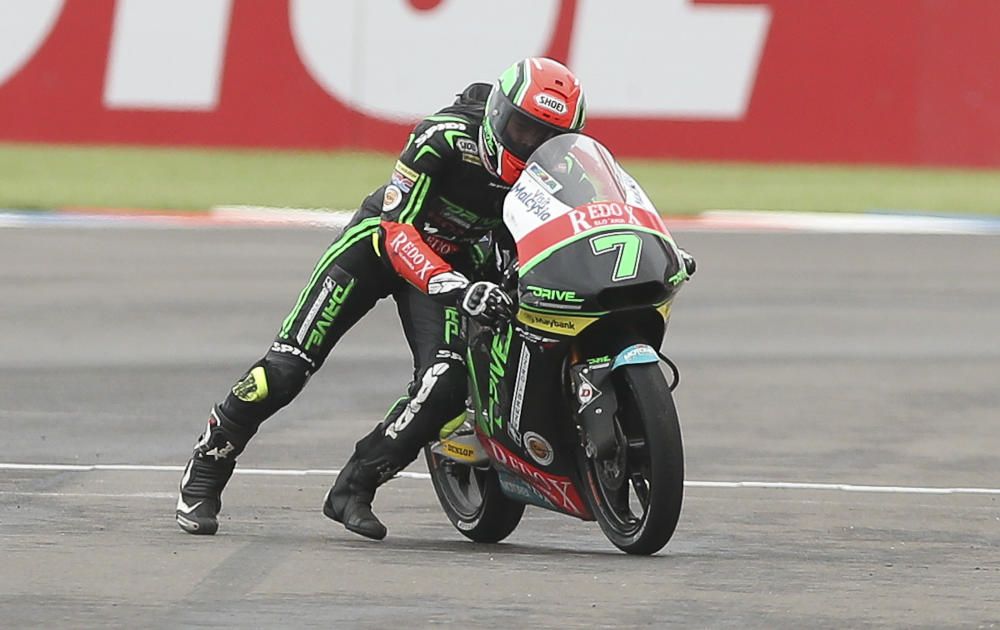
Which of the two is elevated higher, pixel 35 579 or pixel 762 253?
pixel 35 579

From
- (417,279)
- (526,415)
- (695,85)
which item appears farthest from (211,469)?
(695,85)

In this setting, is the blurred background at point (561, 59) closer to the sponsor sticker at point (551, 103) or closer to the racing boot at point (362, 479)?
the racing boot at point (362, 479)

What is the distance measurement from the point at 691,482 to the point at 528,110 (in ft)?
7.79

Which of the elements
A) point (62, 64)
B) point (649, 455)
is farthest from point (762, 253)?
point (649, 455)

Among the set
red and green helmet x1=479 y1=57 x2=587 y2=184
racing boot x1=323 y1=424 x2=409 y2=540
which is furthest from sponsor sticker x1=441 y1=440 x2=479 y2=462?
red and green helmet x1=479 y1=57 x2=587 y2=184

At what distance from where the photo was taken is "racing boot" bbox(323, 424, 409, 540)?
8109mm

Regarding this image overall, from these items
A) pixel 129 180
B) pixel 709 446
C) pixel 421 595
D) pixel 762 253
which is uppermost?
pixel 421 595

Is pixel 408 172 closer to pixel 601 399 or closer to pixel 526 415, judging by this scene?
pixel 526 415

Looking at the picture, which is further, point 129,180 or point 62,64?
point 62,64

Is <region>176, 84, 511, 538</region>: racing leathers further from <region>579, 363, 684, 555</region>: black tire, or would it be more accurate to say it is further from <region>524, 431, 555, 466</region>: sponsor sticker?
<region>579, 363, 684, 555</region>: black tire

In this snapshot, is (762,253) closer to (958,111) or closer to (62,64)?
(958,111)

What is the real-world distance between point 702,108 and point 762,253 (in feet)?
25.1

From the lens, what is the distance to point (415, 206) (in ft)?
26.2

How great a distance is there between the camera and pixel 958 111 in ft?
89.2
